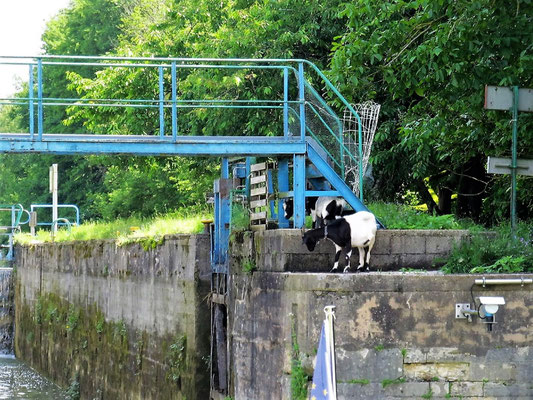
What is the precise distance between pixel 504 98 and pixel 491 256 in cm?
253

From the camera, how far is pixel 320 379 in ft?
39.6

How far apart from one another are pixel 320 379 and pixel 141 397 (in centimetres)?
918

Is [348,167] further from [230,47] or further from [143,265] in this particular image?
[230,47]

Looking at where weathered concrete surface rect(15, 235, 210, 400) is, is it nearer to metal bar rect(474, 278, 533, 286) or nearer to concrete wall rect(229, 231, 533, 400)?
concrete wall rect(229, 231, 533, 400)

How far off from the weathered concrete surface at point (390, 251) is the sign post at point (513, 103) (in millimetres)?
1301

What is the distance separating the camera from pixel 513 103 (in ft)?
51.8

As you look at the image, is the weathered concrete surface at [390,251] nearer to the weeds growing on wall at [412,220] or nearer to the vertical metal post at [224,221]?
the weeds growing on wall at [412,220]

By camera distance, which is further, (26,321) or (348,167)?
(26,321)

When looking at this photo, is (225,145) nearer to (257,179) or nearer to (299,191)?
(257,179)

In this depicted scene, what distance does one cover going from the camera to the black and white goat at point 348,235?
14.4 metres

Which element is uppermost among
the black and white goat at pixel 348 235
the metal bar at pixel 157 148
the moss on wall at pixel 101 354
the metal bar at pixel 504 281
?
the metal bar at pixel 157 148

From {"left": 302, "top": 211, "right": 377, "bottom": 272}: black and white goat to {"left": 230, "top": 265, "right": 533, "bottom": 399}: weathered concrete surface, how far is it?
0.88 m

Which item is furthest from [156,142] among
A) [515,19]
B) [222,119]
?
[222,119]

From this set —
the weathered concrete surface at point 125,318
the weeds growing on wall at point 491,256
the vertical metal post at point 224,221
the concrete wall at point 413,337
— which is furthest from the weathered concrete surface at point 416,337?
the weathered concrete surface at point 125,318
